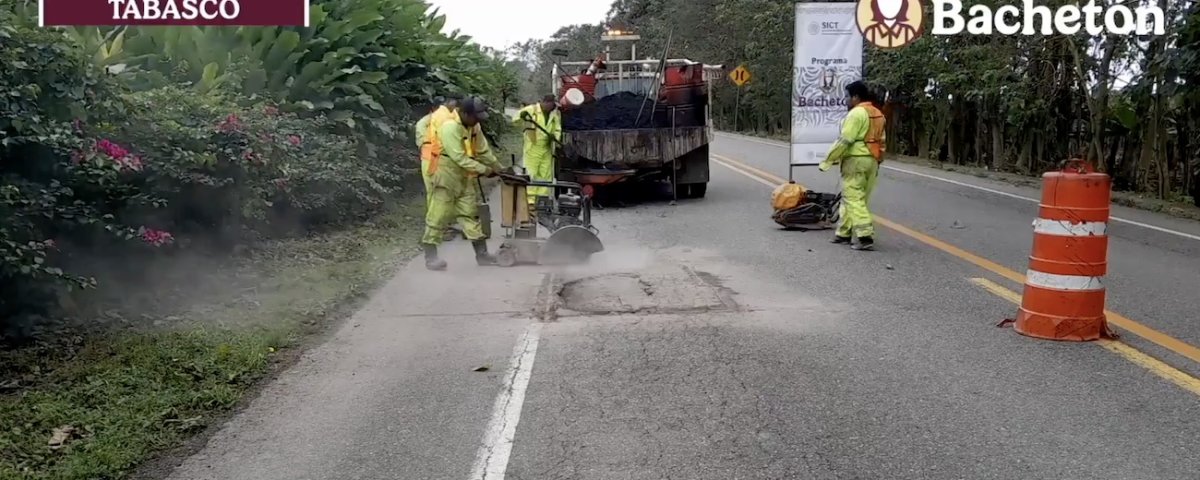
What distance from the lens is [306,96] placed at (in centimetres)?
1209

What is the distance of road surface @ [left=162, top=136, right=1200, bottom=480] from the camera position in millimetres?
4238

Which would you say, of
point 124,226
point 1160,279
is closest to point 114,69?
point 124,226

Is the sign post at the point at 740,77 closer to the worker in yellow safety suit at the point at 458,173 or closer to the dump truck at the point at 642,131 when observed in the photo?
the dump truck at the point at 642,131

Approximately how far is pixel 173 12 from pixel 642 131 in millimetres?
6230

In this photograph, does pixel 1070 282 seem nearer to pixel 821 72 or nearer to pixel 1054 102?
pixel 821 72

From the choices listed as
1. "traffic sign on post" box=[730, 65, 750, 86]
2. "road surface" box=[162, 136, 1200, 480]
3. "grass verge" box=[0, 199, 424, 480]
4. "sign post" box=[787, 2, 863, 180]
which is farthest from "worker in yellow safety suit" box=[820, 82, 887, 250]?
"traffic sign on post" box=[730, 65, 750, 86]

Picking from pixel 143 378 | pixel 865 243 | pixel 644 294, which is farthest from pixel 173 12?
pixel 865 243

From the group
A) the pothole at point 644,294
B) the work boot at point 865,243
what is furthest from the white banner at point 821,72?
the pothole at point 644,294

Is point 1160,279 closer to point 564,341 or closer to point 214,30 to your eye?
point 564,341

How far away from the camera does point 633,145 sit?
44.9ft

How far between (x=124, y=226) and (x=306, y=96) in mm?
5770

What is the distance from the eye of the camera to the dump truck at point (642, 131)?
13.5 metres

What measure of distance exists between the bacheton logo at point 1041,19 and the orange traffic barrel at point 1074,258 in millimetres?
10988

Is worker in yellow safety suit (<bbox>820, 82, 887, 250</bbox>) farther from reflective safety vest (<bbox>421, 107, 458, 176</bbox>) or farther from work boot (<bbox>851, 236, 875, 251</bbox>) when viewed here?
reflective safety vest (<bbox>421, 107, 458, 176</bbox>)
